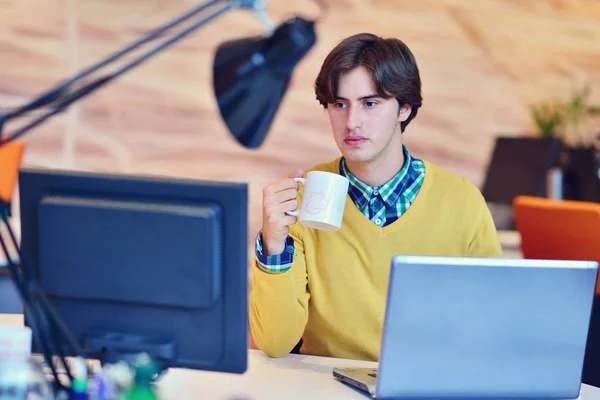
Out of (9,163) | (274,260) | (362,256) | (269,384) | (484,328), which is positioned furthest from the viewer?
(9,163)

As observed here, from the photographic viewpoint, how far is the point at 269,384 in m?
1.54

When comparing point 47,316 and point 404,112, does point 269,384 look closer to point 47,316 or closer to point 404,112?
point 47,316

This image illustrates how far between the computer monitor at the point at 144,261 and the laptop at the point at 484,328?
0.25 metres

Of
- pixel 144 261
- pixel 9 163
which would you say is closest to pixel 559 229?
pixel 144 261

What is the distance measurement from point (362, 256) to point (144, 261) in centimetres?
69

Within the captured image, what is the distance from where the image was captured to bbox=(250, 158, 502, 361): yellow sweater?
185 cm

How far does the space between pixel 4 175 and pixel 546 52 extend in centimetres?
351

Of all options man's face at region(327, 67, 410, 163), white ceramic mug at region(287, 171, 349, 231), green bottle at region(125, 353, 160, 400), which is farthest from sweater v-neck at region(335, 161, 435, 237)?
green bottle at region(125, 353, 160, 400)

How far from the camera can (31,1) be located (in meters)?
4.88

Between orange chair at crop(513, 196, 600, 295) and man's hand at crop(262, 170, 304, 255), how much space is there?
1.41m

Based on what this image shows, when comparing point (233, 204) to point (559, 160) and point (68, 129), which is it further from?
point (68, 129)

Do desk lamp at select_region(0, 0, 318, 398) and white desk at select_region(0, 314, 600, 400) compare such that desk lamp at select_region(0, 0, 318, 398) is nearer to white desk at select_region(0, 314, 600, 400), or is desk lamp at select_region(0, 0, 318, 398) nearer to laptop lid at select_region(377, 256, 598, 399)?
white desk at select_region(0, 314, 600, 400)

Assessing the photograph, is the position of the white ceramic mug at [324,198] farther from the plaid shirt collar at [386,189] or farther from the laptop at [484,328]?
the plaid shirt collar at [386,189]

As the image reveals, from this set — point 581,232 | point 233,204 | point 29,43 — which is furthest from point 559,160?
point 233,204
